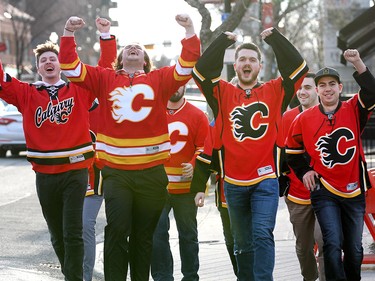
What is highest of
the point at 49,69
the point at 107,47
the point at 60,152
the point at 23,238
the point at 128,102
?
the point at 107,47

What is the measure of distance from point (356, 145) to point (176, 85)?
148 cm

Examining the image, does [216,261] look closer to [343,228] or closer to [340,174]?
[343,228]

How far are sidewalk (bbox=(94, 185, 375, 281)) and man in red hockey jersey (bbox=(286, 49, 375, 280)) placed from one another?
1681mm

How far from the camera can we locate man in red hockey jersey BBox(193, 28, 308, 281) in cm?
775

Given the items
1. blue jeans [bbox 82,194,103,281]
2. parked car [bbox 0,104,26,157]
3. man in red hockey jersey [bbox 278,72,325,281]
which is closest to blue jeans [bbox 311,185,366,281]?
man in red hockey jersey [bbox 278,72,325,281]

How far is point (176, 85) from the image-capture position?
792cm

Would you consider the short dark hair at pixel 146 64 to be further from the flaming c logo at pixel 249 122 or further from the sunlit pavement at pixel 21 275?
the sunlit pavement at pixel 21 275

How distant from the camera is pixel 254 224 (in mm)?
7746

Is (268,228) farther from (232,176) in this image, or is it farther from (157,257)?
(157,257)

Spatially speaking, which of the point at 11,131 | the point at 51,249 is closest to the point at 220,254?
the point at 51,249

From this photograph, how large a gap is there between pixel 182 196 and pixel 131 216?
135 centimetres

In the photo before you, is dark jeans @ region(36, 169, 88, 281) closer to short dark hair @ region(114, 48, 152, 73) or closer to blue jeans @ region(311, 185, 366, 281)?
short dark hair @ region(114, 48, 152, 73)

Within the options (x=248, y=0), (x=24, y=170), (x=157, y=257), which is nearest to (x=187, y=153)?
(x=157, y=257)

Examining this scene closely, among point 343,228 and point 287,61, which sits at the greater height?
point 287,61
